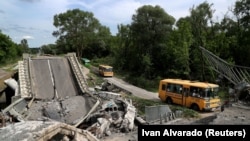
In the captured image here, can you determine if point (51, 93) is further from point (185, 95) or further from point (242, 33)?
point (242, 33)

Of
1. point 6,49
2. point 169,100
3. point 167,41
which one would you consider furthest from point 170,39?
point 6,49

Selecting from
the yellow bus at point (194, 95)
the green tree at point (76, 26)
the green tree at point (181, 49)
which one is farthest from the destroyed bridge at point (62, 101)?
the green tree at point (76, 26)

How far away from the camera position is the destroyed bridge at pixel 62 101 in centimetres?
1870

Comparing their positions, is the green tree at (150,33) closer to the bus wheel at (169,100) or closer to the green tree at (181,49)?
the green tree at (181,49)

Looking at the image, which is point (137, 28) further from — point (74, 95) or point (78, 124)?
point (78, 124)

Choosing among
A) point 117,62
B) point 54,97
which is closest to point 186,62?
point 117,62

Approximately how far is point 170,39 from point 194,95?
19.7 m

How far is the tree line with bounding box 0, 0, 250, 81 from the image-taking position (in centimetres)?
4022

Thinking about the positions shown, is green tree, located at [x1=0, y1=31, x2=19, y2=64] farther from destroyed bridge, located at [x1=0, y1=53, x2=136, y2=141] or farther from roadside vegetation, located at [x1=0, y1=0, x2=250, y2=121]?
destroyed bridge, located at [x1=0, y1=53, x2=136, y2=141]

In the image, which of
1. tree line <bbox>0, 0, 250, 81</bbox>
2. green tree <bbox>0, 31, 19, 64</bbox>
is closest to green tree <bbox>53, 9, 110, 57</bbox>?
tree line <bbox>0, 0, 250, 81</bbox>

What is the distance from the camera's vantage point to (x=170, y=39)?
43.3 m

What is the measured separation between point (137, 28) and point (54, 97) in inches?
1056

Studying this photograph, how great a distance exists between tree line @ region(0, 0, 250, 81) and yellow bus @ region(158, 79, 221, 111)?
39.7 feet

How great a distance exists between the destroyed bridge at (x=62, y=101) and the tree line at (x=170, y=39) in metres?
17.8
